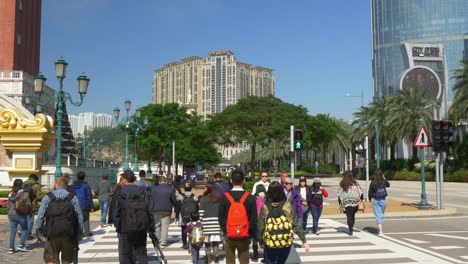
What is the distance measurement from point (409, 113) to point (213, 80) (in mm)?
122051

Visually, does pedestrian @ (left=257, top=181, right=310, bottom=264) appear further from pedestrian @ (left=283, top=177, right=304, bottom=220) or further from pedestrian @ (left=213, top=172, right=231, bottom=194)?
pedestrian @ (left=283, top=177, right=304, bottom=220)

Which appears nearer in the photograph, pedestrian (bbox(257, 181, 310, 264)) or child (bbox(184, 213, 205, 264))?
pedestrian (bbox(257, 181, 310, 264))

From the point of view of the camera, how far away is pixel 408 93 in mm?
52594

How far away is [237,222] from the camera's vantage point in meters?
6.55

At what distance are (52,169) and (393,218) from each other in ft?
68.1

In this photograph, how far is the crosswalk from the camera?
984 cm

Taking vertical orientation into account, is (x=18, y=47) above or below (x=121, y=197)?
above

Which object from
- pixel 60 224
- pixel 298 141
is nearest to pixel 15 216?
pixel 60 224

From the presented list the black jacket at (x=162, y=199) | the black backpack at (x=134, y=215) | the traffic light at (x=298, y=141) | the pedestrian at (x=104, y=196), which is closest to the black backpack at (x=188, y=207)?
the black jacket at (x=162, y=199)

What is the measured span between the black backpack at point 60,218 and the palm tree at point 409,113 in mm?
47016

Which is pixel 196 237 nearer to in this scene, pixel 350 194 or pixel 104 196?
pixel 350 194

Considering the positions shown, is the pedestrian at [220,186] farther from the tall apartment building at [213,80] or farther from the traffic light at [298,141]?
the tall apartment building at [213,80]

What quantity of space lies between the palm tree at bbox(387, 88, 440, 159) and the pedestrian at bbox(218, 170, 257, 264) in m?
46.4

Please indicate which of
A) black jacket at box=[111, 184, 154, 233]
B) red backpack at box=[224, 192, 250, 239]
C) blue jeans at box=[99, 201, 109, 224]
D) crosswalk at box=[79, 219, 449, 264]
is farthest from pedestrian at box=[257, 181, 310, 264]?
blue jeans at box=[99, 201, 109, 224]
